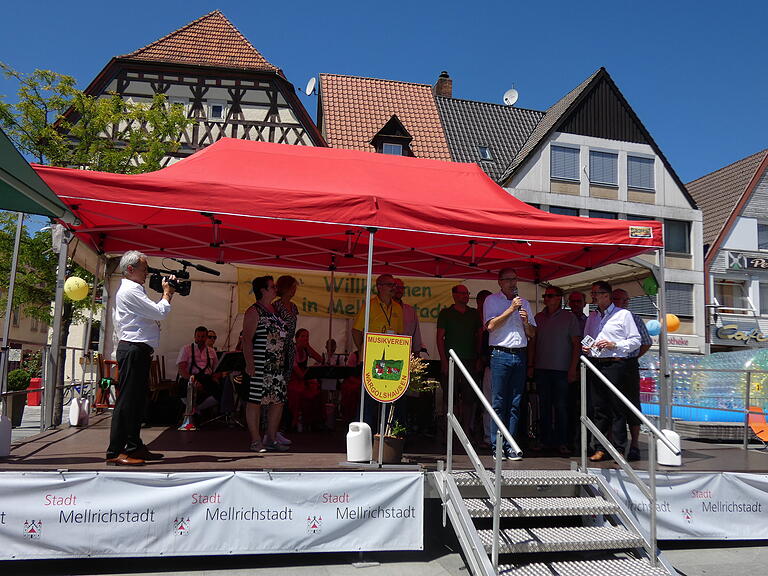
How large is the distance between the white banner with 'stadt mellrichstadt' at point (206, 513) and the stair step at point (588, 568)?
869 mm

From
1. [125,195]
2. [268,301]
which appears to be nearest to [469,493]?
[268,301]

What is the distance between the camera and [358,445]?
4.93 m

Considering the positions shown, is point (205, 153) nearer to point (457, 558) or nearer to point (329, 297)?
point (329, 297)

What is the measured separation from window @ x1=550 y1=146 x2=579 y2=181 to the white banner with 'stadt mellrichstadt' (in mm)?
22619

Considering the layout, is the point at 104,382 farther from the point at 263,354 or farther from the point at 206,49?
the point at 206,49

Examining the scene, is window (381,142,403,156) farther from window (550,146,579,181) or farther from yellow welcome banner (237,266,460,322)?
yellow welcome banner (237,266,460,322)

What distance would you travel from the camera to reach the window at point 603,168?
85.6ft

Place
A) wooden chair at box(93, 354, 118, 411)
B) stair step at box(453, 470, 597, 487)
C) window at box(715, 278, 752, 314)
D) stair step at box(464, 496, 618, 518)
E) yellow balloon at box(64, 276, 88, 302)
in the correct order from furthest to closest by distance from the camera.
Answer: window at box(715, 278, 752, 314) → yellow balloon at box(64, 276, 88, 302) → wooden chair at box(93, 354, 118, 411) → stair step at box(453, 470, 597, 487) → stair step at box(464, 496, 618, 518)

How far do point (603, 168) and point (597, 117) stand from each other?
217cm

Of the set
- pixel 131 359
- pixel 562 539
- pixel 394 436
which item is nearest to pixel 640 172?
pixel 394 436

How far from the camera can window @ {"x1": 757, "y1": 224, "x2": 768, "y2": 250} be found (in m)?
28.3

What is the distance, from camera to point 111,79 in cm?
2000

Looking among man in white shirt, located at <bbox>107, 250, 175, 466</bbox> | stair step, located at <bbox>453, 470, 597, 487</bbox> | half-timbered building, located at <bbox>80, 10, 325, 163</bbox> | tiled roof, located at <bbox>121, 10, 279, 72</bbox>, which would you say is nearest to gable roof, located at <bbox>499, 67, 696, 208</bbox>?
half-timbered building, located at <bbox>80, 10, 325, 163</bbox>

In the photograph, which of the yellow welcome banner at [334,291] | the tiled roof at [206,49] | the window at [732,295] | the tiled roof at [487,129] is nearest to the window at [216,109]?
the tiled roof at [206,49]
